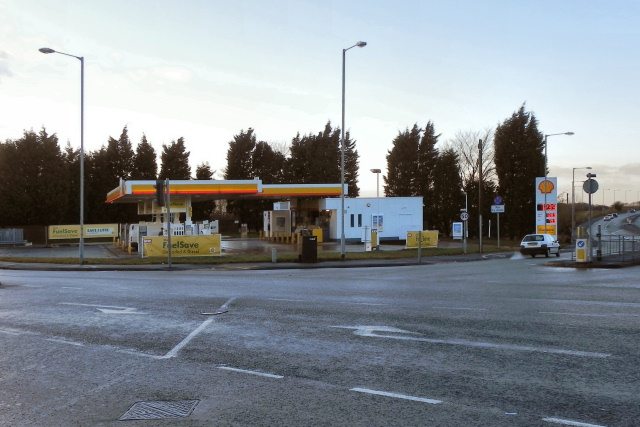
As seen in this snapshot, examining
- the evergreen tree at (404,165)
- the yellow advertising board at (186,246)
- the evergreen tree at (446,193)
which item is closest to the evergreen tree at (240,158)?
the evergreen tree at (404,165)

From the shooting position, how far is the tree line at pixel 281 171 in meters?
64.6

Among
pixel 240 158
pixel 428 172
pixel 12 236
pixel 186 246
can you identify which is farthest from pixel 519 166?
pixel 12 236

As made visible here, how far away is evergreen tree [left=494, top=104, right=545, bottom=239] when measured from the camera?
66.9m

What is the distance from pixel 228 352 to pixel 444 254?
31523 mm

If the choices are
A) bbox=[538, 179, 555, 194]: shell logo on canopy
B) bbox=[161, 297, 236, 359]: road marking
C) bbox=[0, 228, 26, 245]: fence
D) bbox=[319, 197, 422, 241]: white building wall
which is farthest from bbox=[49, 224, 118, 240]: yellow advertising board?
bbox=[161, 297, 236, 359]: road marking

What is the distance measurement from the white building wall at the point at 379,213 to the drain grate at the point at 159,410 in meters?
46.9

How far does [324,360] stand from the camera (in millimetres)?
7945

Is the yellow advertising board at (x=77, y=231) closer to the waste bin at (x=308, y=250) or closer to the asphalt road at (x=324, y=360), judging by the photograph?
the waste bin at (x=308, y=250)

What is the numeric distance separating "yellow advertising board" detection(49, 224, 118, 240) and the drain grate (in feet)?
170

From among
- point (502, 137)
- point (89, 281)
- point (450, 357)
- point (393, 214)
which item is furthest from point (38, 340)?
point (502, 137)

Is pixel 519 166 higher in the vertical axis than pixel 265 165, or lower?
lower

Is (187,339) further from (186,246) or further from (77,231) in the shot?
(77,231)

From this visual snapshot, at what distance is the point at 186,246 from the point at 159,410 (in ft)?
94.4

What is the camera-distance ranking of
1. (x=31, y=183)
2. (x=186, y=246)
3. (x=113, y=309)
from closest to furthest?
(x=113, y=309), (x=186, y=246), (x=31, y=183)
